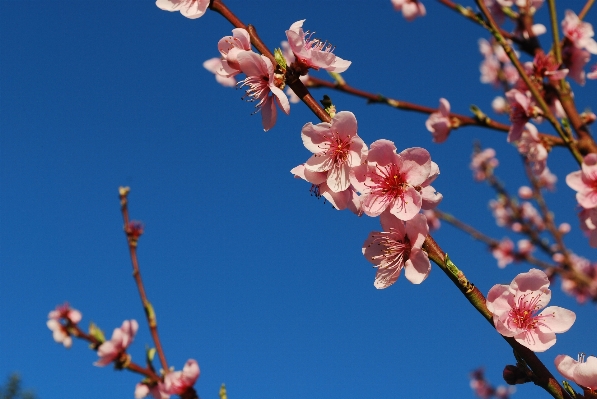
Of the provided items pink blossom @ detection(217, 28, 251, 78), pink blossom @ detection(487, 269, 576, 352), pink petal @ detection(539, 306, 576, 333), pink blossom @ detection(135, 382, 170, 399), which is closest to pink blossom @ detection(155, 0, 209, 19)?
pink blossom @ detection(217, 28, 251, 78)

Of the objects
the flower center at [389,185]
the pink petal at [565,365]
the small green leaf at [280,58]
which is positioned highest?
the small green leaf at [280,58]

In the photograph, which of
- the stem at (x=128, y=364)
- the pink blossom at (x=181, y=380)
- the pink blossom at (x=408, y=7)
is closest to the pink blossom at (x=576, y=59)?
the pink blossom at (x=408, y=7)

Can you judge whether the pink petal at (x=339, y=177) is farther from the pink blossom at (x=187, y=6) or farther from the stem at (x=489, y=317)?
the pink blossom at (x=187, y=6)

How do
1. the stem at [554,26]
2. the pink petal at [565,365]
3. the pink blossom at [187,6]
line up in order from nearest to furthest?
the pink petal at [565,365]
the pink blossom at [187,6]
the stem at [554,26]

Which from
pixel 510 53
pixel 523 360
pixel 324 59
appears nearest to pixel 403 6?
pixel 510 53

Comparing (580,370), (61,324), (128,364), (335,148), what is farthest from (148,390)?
(580,370)

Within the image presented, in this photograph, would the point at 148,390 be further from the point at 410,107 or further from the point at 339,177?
the point at 410,107
